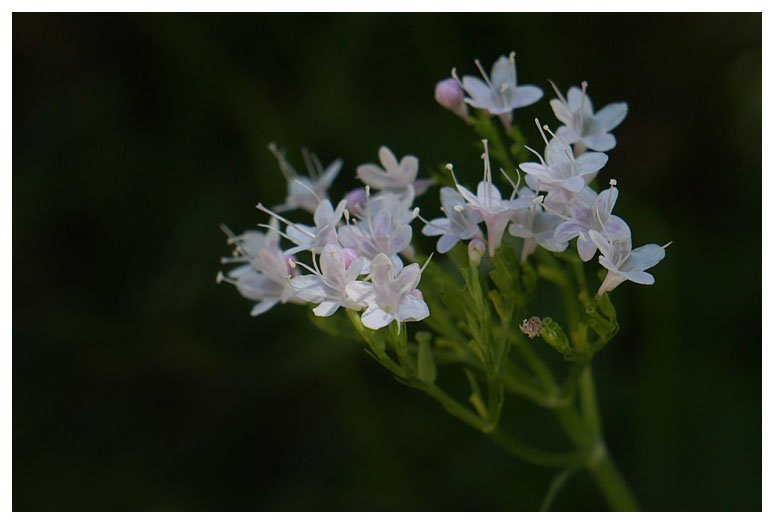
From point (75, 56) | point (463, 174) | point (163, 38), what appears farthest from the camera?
point (75, 56)

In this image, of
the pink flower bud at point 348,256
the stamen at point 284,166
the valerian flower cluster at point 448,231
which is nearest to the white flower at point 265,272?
the valerian flower cluster at point 448,231

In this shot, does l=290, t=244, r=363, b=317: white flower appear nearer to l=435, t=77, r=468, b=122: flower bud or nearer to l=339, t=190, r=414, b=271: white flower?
l=339, t=190, r=414, b=271: white flower

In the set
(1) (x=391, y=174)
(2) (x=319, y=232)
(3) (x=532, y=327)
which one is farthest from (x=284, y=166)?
(3) (x=532, y=327)

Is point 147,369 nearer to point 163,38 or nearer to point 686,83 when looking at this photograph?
point 163,38

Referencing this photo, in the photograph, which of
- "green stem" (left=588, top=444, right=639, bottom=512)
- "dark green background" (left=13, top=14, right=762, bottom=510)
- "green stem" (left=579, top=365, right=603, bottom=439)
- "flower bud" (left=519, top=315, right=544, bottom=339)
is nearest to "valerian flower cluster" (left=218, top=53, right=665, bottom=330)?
"flower bud" (left=519, top=315, right=544, bottom=339)

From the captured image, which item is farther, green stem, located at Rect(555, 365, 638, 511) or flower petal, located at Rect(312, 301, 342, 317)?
green stem, located at Rect(555, 365, 638, 511)

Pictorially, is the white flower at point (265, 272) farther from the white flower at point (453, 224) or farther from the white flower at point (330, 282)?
the white flower at point (453, 224)

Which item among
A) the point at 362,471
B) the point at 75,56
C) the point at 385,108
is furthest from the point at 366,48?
the point at 362,471
